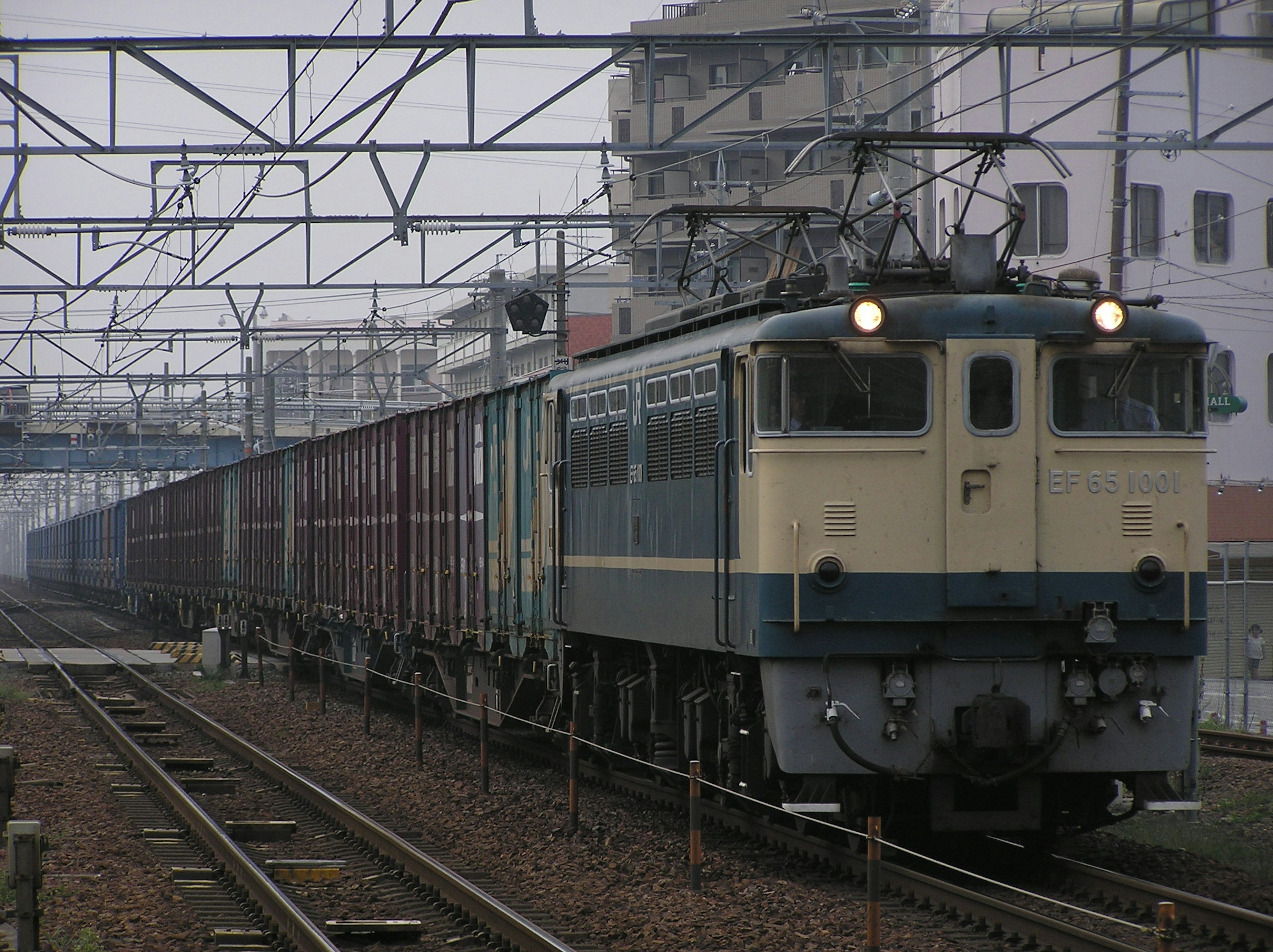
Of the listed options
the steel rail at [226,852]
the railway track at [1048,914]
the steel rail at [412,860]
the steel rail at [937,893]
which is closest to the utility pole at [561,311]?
the steel rail at [412,860]

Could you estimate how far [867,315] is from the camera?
33.6 ft

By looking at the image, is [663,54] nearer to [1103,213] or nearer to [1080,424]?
[1103,213]

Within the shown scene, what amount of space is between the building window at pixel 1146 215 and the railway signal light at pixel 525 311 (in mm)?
16279

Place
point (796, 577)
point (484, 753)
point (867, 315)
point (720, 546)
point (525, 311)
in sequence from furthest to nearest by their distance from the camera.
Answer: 1. point (525, 311)
2. point (484, 753)
3. point (720, 546)
4. point (867, 315)
5. point (796, 577)

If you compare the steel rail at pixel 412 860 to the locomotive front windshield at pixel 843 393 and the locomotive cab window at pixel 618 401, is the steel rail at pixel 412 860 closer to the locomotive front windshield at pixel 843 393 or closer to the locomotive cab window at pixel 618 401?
the locomotive front windshield at pixel 843 393

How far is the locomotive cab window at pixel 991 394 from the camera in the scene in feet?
33.6

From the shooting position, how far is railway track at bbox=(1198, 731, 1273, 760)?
16312 millimetres

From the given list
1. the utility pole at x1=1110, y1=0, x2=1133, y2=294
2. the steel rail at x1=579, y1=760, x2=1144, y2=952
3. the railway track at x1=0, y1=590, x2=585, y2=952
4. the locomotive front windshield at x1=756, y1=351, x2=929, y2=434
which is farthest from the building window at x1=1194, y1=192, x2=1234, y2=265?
the locomotive front windshield at x1=756, y1=351, x2=929, y2=434

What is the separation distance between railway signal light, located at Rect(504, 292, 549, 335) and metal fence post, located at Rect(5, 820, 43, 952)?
59.0ft

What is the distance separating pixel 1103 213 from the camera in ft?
123

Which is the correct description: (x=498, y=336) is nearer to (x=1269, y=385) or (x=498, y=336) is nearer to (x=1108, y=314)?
(x=1269, y=385)

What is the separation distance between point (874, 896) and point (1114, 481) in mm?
3555

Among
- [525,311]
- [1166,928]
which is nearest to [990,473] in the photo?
[1166,928]

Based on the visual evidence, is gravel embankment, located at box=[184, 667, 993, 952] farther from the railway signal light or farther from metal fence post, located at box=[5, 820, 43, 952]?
the railway signal light
